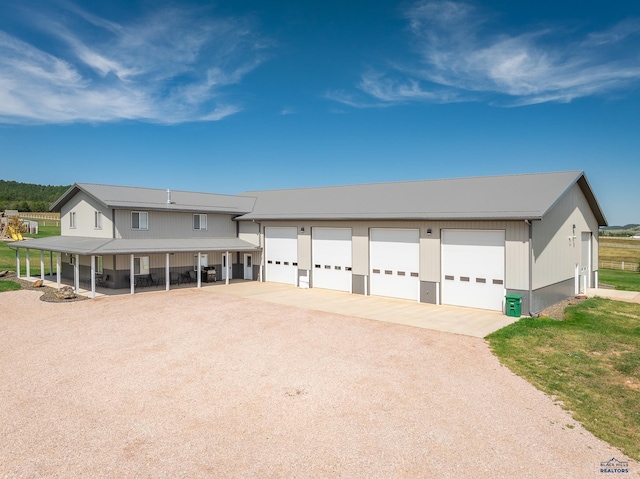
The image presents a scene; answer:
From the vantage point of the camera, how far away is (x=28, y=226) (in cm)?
5775

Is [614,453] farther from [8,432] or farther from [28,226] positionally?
[28,226]

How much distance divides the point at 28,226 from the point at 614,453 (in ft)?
230

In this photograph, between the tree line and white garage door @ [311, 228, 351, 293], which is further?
the tree line

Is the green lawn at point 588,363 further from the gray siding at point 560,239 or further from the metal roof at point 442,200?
the metal roof at point 442,200

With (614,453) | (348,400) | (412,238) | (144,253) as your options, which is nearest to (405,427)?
(348,400)

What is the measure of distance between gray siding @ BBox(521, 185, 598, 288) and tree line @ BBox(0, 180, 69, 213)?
112706 millimetres

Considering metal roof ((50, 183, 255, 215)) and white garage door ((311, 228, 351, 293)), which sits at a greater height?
metal roof ((50, 183, 255, 215))

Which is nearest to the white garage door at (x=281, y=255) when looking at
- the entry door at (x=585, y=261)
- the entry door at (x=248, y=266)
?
the entry door at (x=248, y=266)

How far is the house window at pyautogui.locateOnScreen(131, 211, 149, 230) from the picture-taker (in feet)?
74.0

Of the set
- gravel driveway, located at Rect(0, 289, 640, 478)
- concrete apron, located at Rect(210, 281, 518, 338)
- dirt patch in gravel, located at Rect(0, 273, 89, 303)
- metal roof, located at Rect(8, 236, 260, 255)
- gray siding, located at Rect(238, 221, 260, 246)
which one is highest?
gray siding, located at Rect(238, 221, 260, 246)

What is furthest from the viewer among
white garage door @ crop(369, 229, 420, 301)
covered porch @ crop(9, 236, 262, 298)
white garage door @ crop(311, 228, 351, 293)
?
white garage door @ crop(311, 228, 351, 293)

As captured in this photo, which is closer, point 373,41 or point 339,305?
point 339,305

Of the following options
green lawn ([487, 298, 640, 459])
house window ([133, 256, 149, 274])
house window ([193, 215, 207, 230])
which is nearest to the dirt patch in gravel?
house window ([133, 256, 149, 274])

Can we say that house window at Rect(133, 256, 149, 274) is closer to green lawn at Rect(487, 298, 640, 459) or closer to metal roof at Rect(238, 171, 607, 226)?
metal roof at Rect(238, 171, 607, 226)
